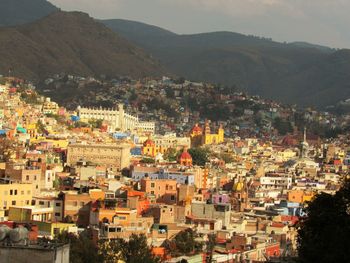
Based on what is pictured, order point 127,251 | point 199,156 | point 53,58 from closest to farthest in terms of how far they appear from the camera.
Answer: point 127,251, point 199,156, point 53,58

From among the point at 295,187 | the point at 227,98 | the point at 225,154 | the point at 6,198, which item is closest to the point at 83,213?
the point at 6,198

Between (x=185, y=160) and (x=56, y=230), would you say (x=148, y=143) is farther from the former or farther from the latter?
(x=56, y=230)

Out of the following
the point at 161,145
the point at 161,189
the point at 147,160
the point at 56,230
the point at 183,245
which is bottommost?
the point at 183,245

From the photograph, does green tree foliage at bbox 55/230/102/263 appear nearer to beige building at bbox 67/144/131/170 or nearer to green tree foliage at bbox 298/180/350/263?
green tree foliage at bbox 298/180/350/263

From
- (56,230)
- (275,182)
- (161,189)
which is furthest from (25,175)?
(275,182)

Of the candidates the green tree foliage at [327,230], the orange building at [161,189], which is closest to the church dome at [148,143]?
the orange building at [161,189]

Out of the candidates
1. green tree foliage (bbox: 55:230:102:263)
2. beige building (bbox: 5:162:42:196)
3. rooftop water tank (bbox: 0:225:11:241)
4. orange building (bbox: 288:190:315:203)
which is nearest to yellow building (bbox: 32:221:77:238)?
green tree foliage (bbox: 55:230:102:263)
